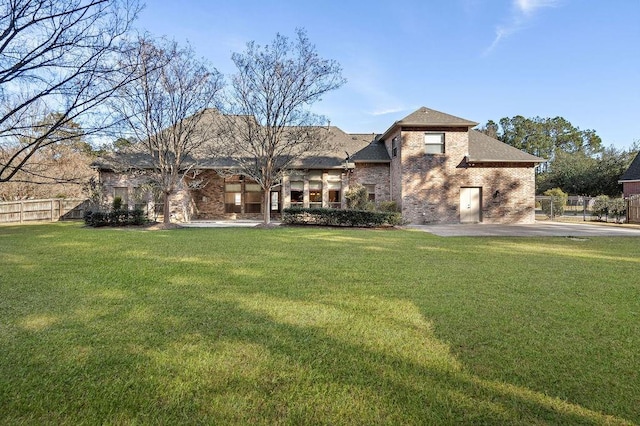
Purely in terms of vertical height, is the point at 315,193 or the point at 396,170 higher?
the point at 396,170

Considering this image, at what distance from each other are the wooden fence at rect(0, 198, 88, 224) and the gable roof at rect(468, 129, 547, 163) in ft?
81.2

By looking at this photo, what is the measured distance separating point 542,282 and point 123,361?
20.0 feet

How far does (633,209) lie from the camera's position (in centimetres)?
1930

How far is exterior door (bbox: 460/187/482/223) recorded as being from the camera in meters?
19.6

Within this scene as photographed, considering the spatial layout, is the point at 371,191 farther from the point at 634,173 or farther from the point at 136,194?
the point at 634,173

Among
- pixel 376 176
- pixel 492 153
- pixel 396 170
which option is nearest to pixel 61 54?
pixel 396 170

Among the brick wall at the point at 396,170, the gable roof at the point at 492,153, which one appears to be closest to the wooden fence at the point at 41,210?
the brick wall at the point at 396,170

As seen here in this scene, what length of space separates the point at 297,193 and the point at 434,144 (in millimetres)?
8631

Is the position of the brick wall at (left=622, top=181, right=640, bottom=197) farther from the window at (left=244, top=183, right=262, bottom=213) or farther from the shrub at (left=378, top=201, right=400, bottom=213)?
the window at (left=244, top=183, right=262, bottom=213)

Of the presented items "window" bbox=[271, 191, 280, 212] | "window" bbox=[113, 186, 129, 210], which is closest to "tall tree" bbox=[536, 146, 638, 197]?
"window" bbox=[271, 191, 280, 212]

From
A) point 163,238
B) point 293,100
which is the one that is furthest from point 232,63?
point 163,238

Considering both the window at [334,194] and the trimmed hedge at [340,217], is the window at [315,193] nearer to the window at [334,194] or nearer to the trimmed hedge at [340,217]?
the window at [334,194]

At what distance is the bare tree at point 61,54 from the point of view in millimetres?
3021

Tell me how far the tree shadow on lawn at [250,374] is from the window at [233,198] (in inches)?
733
